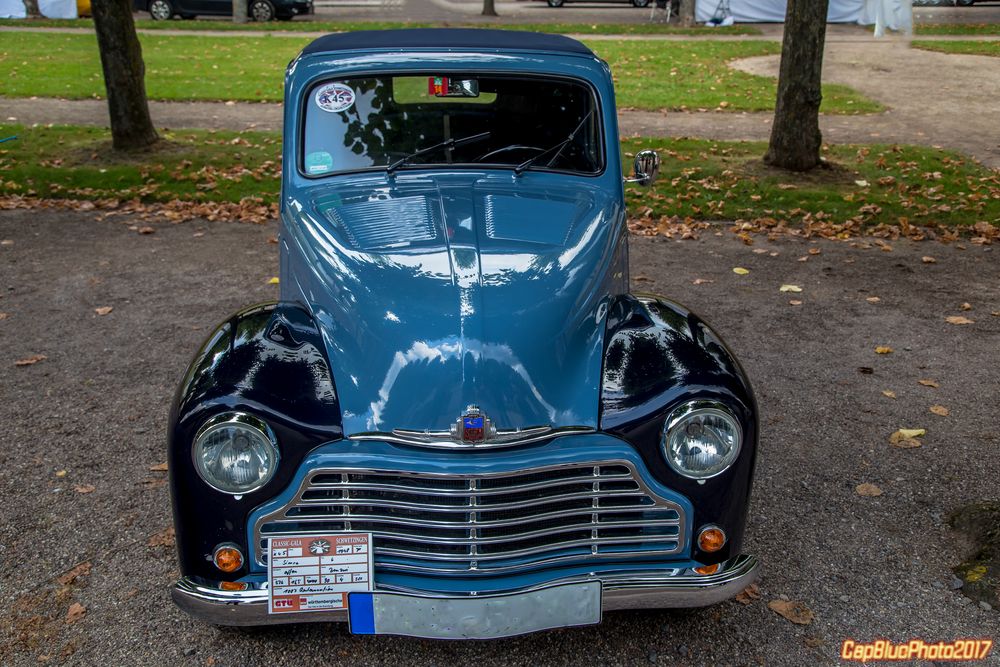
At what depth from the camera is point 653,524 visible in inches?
112

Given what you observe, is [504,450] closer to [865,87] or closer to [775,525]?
[775,525]

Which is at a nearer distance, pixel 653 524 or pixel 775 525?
pixel 653 524

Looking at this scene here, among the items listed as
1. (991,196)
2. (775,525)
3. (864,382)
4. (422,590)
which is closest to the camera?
(422,590)

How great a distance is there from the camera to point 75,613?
10.8 feet

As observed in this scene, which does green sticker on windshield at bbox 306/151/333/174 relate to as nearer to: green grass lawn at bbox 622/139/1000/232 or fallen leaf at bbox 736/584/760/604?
fallen leaf at bbox 736/584/760/604

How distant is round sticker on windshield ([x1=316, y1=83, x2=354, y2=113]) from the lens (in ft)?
13.8

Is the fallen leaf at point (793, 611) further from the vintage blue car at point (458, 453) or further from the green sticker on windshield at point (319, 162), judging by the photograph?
the green sticker on windshield at point (319, 162)

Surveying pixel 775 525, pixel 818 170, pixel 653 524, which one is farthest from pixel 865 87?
pixel 653 524

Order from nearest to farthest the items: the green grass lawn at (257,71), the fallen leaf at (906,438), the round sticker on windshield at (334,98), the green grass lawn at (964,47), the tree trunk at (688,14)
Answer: the round sticker on windshield at (334,98)
the fallen leaf at (906,438)
the green grass lawn at (257,71)
the green grass lawn at (964,47)
the tree trunk at (688,14)

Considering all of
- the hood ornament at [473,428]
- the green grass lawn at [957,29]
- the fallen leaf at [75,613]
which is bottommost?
the fallen leaf at [75,613]

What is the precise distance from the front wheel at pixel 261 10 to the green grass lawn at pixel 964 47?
16.7 m

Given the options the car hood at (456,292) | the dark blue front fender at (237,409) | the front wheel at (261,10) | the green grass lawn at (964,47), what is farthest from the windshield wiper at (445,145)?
the front wheel at (261,10)

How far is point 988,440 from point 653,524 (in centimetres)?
258

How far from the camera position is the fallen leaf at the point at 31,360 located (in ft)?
17.8
